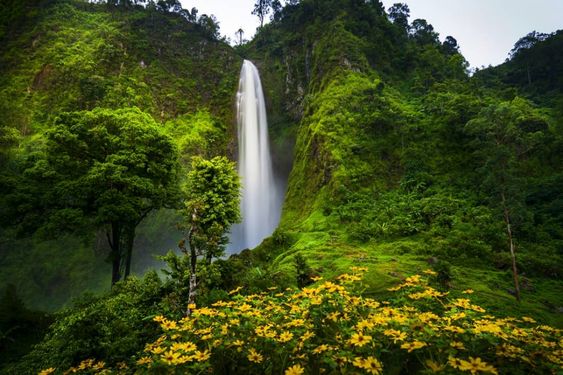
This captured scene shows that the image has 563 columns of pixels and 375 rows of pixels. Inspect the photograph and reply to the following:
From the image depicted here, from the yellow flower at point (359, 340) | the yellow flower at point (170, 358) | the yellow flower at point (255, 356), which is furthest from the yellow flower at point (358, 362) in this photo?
the yellow flower at point (170, 358)

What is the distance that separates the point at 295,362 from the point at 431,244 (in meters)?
14.3

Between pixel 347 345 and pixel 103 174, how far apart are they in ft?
50.5

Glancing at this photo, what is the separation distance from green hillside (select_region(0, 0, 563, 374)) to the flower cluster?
1.0 inches

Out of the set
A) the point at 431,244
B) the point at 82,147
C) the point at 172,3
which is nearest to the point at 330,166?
the point at 431,244

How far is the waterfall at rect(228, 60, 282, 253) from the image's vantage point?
30469 mm

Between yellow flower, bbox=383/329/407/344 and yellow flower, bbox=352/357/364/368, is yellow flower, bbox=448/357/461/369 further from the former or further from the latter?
yellow flower, bbox=352/357/364/368

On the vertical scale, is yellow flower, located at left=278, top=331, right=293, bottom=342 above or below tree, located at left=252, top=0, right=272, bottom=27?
below

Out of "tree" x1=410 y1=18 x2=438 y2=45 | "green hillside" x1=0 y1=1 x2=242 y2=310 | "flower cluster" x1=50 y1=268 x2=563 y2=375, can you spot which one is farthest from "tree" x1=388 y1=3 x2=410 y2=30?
"flower cluster" x1=50 y1=268 x2=563 y2=375

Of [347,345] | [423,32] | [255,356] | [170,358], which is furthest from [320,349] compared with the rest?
[423,32]

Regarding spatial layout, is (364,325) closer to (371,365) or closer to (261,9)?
(371,365)

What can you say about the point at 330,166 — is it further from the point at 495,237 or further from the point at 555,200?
the point at 555,200

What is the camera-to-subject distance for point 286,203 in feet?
91.2

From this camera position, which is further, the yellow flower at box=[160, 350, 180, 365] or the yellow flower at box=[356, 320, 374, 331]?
the yellow flower at box=[356, 320, 374, 331]

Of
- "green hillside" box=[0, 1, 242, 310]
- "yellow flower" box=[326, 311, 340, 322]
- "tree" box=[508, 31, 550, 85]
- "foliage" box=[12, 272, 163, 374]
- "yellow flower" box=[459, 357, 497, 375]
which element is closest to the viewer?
"yellow flower" box=[459, 357, 497, 375]
